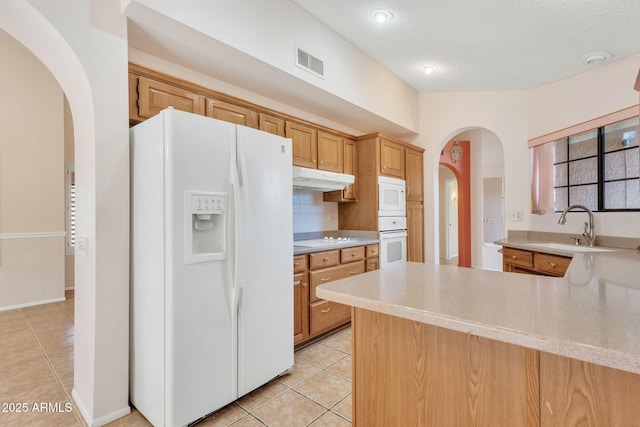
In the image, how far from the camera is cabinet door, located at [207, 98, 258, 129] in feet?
7.55

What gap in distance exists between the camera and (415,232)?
4.05 metres

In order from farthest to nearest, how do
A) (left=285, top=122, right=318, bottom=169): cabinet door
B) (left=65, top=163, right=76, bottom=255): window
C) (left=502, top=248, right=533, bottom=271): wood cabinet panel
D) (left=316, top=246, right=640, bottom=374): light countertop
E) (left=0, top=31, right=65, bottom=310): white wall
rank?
(left=65, top=163, right=76, bottom=255): window < (left=0, top=31, right=65, bottom=310): white wall < (left=285, top=122, right=318, bottom=169): cabinet door < (left=502, top=248, right=533, bottom=271): wood cabinet panel < (left=316, top=246, right=640, bottom=374): light countertop

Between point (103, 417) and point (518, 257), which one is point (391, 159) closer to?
point (518, 257)

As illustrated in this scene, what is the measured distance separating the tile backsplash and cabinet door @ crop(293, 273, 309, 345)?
80 centimetres

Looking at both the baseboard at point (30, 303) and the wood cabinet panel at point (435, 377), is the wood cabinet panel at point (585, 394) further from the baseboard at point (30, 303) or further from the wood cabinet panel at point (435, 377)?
the baseboard at point (30, 303)

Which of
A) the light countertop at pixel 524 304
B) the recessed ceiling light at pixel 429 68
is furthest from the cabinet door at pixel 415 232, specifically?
the light countertop at pixel 524 304

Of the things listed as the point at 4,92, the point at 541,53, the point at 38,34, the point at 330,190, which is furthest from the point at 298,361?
the point at 4,92

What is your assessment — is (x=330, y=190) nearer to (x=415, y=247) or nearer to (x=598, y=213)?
(x=415, y=247)

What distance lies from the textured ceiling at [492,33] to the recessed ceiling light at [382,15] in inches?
1.5

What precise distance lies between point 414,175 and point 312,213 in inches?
61.5

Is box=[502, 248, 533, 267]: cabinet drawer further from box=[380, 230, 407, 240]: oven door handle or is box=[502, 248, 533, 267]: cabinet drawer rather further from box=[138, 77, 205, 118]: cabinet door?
box=[138, 77, 205, 118]: cabinet door

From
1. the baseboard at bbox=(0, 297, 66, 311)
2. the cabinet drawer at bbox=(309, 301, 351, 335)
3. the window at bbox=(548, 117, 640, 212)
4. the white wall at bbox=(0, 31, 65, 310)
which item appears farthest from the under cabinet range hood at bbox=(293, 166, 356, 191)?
the baseboard at bbox=(0, 297, 66, 311)

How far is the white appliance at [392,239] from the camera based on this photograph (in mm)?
3434

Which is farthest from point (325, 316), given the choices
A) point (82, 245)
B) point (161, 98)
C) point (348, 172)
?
point (161, 98)
